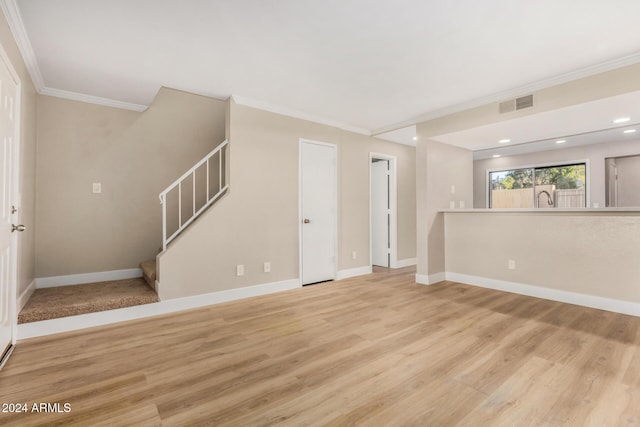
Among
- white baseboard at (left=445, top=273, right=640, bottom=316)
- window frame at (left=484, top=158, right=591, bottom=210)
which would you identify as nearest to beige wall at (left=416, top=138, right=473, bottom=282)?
white baseboard at (left=445, top=273, right=640, bottom=316)

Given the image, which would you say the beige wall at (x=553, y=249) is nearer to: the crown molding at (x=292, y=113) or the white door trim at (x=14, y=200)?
the crown molding at (x=292, y=113)

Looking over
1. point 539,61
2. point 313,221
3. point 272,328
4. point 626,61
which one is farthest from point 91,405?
point 626,61

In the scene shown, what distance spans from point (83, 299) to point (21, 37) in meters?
2.34

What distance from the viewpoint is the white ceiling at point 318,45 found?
6.72 feet

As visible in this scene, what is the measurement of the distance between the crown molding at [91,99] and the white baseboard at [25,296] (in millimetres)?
2181

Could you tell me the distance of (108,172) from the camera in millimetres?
3820

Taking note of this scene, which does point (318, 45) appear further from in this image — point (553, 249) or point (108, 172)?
point (553, 249)

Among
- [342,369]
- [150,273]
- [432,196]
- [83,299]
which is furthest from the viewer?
[432,196]

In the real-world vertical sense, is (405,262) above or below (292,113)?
below

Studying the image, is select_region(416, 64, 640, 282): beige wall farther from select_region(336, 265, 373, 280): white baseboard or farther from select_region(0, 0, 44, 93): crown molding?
select_region(0, 0, 44, 93): crown molding

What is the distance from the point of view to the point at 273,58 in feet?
8.86

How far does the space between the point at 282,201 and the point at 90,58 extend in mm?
2456

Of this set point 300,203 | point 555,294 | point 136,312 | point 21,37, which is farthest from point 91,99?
point 555,294

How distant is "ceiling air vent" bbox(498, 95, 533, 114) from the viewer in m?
3.27
